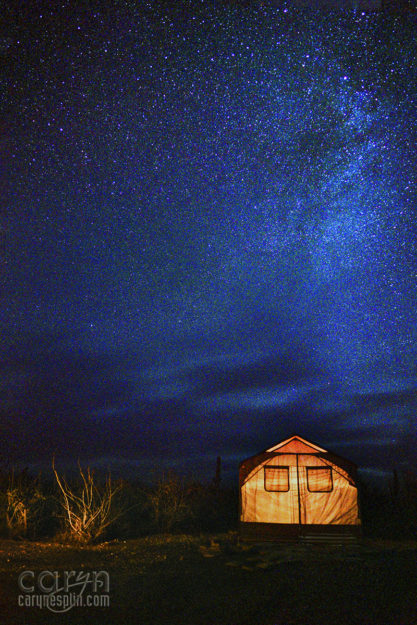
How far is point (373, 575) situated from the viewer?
855cm

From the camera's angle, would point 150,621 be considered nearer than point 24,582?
Yes

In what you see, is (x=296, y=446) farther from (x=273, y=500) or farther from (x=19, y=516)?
(x=19, y=516)

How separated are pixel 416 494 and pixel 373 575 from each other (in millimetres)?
13020

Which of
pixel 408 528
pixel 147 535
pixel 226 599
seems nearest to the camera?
pixel 226 599

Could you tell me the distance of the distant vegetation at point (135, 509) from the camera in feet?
43.1

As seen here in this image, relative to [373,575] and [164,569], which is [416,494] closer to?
[373,575]

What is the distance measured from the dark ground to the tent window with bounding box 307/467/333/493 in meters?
3.42

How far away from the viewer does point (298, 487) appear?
52.1 ft

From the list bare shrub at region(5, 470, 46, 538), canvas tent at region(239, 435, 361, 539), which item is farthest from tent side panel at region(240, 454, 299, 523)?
bare shrub at region(5, 470, 46, 538)

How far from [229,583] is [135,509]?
36.7 feet

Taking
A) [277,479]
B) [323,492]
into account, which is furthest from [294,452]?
[323,492]

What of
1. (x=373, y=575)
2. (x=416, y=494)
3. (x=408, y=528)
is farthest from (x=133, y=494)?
(x=373, y=575)

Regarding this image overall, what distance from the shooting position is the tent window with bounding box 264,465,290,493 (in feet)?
52.5

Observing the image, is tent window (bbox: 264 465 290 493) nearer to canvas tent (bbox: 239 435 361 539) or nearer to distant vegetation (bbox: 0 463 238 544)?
canvas tent (bbox: 239 435 361 539)
